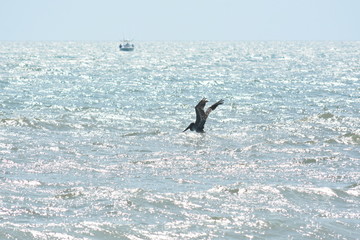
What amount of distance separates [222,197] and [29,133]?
1145cm

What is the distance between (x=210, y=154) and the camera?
19594 millimetres

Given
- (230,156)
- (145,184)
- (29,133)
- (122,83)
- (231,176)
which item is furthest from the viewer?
(122,83)

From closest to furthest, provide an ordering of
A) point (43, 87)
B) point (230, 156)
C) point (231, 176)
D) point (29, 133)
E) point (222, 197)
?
1. point (222, 197)
2. point (231, 176)
3. point (230, 156)
4. point (29, 133)
5. point (43, 87)

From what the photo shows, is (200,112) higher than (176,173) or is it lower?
higher

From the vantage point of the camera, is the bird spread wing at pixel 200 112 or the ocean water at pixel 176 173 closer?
the ocean water at pixel 176 173

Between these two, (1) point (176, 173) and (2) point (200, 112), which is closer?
(1) point (176, 173)

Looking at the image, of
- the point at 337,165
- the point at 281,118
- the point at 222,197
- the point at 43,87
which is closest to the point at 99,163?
the point at 222,197

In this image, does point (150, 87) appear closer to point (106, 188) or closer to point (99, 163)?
point (99, 163)

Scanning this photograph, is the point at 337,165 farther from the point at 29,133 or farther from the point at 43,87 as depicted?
the point at 43,87

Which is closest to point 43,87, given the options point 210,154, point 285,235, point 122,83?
point 122,83

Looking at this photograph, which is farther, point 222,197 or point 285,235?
point 222,197

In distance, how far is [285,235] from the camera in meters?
11.4

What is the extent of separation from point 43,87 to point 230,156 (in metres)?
33.1

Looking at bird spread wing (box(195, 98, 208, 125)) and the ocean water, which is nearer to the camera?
the ocean water
